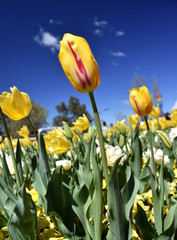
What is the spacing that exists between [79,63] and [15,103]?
41 centimetres

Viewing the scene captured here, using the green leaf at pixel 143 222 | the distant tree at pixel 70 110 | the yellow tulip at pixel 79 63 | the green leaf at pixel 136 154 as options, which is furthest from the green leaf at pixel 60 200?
the distant tree at pixel 70 110

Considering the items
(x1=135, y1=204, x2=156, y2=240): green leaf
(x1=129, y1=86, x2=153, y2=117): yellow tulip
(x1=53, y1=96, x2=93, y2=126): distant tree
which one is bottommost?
(x1=135, y1=204, x2=156, y2=240): green leaf

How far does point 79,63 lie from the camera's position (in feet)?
1.84

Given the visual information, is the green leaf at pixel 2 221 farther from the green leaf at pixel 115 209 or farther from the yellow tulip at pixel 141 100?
the yellow tulip at pixel 141 100

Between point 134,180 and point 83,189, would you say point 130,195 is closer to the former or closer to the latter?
point 134,180

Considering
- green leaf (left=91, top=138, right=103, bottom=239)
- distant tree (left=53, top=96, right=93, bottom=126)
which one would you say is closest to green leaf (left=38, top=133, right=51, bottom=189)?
green leaf (left=91, top=138, right=103, bottom=239)

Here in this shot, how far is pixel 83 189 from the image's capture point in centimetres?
79

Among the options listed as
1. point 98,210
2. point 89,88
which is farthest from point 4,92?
point 98,210

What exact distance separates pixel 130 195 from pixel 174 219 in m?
0.17

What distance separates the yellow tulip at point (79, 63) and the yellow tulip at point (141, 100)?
1.66 feet

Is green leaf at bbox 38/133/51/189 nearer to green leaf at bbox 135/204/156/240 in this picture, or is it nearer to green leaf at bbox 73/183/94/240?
green leaf at bbox 73/183/94/240

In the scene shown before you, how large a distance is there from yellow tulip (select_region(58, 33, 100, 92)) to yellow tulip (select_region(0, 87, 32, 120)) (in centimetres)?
36

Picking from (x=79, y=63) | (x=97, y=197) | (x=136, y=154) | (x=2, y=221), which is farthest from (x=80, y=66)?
(x=136, y=154)

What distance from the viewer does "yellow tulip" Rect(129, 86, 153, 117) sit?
→ 3.42ft
